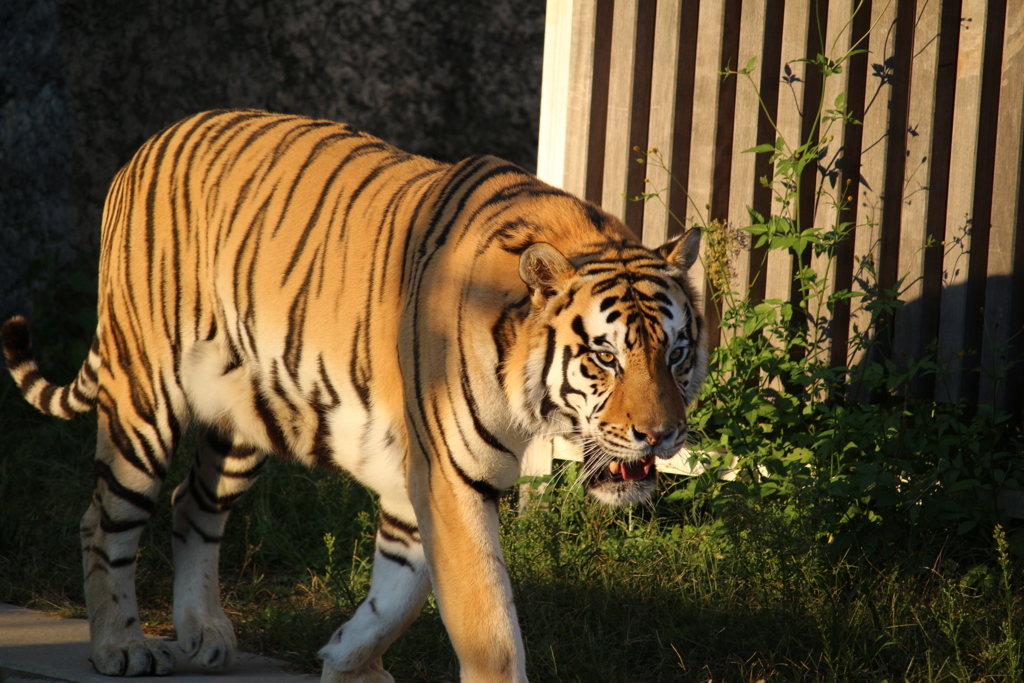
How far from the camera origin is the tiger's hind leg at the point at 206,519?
11.5 feet

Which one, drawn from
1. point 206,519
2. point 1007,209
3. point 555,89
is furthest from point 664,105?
point 206,519

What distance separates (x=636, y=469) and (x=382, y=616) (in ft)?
3.05

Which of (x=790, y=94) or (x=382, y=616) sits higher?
(x=790, y=94)

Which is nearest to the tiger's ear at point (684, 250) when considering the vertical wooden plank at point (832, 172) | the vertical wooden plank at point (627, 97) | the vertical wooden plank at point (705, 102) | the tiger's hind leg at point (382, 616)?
the tiger's hind leg at point (382, 616)

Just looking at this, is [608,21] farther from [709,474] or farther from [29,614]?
[29,614]

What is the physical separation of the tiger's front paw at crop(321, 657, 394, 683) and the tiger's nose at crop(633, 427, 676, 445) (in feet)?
3.90

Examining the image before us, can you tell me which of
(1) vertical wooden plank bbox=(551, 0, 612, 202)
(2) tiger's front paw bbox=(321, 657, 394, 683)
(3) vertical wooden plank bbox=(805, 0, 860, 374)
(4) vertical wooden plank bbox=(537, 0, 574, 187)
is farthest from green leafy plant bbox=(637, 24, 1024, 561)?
(2) tiger's front paw bbox=(321, 657, 394, 683)

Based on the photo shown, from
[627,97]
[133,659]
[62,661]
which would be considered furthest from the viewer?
[627,97]

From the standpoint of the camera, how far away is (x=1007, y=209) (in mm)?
3709

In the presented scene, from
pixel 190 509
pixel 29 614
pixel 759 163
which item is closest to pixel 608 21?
pixel 759 163

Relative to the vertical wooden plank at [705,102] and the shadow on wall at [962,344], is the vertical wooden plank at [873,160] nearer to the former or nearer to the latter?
the shadow on wall at [962,344]

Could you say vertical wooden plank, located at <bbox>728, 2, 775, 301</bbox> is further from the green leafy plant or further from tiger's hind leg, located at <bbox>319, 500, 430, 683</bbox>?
tiger's hind leg, located at <bbox>319, 500, 430, 683</bbox>

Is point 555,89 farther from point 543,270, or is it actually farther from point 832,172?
point 543,270

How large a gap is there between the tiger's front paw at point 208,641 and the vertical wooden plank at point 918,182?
2617 millimetres
